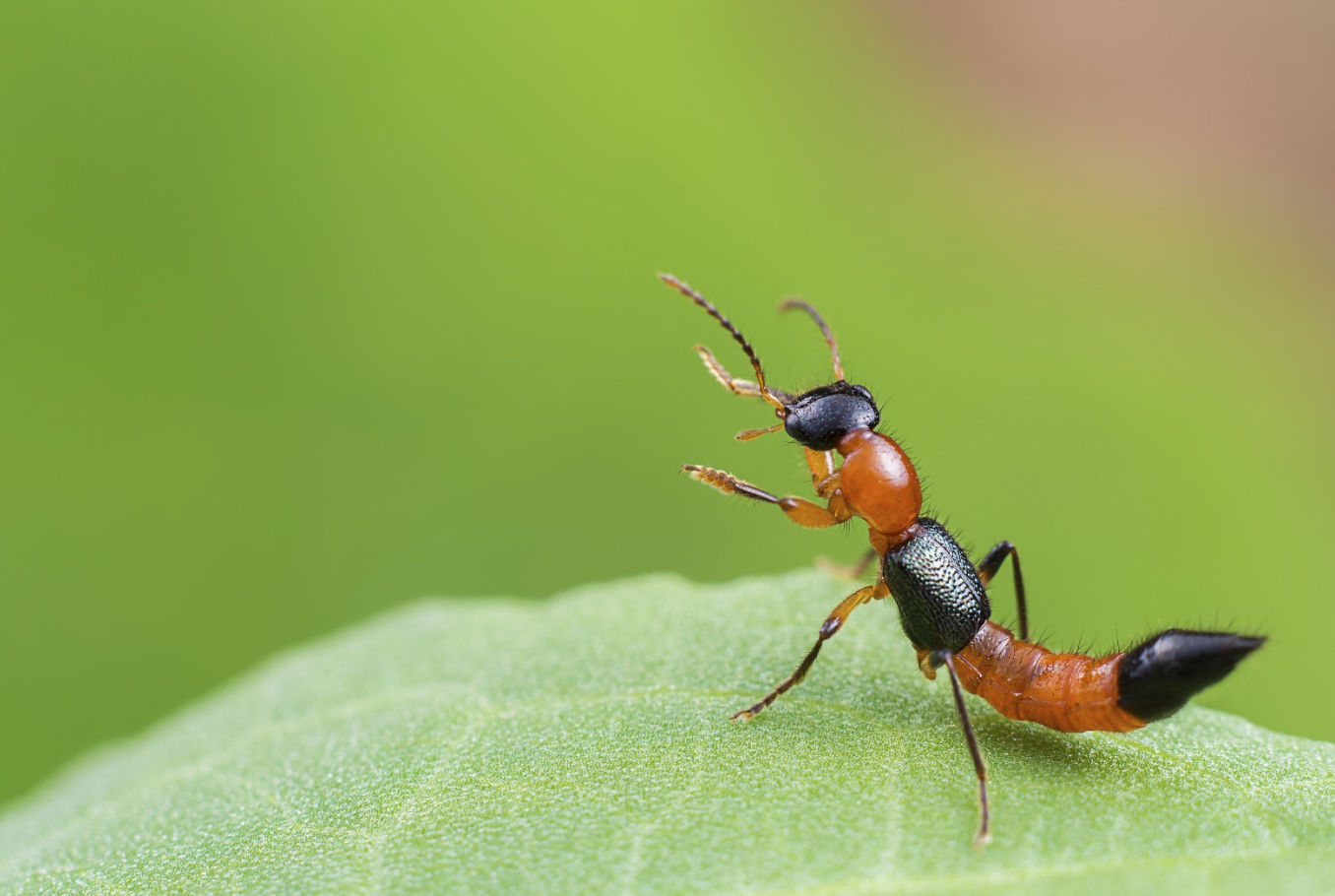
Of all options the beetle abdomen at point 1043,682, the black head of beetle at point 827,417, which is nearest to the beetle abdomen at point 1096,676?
the beetle abdomen at point 1043,682

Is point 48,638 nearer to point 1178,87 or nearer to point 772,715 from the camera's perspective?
point 772,715

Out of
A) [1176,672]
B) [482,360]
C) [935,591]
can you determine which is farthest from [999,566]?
[482,360]

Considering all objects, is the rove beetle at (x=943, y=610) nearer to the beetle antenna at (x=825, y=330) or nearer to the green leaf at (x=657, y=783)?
the beetle antenna at (x=825, y=330)

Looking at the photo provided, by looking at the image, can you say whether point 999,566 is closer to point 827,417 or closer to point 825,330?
point 827,417

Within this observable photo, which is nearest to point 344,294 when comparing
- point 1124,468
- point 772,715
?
point 772,715

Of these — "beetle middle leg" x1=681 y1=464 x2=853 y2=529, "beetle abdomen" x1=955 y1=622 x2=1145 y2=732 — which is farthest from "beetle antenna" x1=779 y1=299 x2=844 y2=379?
"beetle abdomen" x1=955 y1=622 x2=1145 y2=732

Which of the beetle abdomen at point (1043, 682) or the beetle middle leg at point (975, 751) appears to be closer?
the beetle middle leg at point (975, 751)
